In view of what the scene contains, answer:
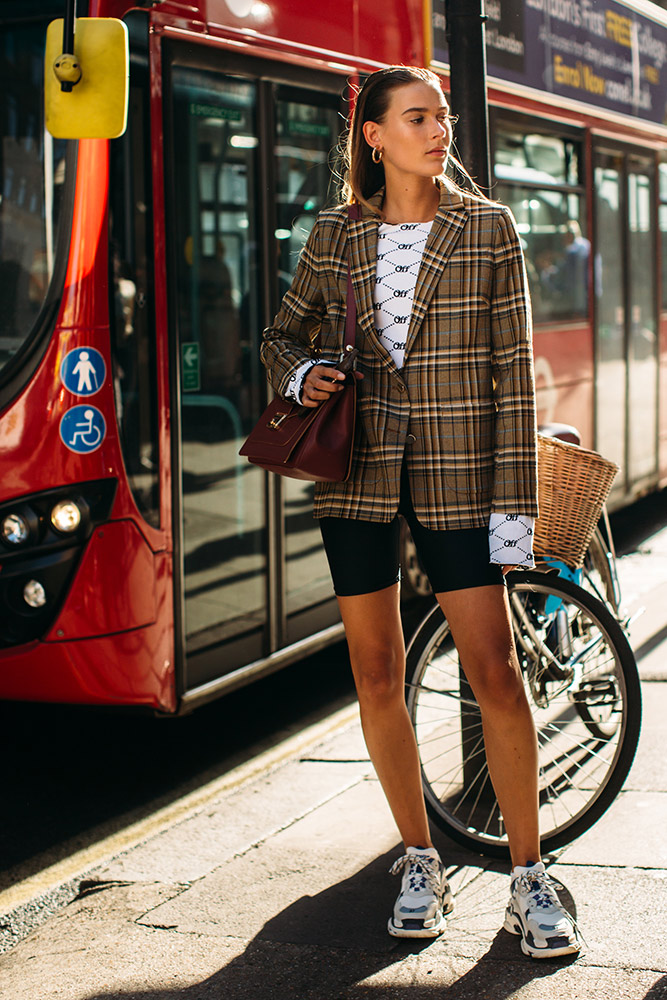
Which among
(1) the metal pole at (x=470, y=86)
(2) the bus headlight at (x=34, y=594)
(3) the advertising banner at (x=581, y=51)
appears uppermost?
(3) the advertising banner at (x=581, y=51)

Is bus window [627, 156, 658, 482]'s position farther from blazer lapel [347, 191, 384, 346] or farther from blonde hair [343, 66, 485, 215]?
blazer lapel [347, 191, 384, 346]

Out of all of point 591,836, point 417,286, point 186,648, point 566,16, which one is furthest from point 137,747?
point 566,16

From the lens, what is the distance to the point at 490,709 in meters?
3.00

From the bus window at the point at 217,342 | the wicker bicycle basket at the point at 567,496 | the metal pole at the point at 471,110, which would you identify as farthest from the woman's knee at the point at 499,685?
the bus window at the point at 217,342

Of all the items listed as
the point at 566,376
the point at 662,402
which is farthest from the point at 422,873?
the point at 662,402

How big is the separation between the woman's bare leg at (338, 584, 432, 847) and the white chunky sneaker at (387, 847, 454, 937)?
47mm

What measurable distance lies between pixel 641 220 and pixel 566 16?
1.86m

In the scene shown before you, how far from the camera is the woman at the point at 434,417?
2.92 m

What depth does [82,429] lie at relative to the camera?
4109 mm

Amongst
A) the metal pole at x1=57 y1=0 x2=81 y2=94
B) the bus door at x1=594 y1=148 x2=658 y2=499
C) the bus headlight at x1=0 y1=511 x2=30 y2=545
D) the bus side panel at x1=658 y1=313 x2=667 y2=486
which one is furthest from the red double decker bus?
the bus side panel at x1=658 y1=313 x2=667 y2=486

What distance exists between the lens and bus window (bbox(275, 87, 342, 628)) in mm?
5004

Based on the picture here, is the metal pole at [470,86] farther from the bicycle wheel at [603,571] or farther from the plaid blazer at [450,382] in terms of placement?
the bicycle wheel at [603,571]

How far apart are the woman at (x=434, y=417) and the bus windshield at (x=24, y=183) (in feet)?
4.60

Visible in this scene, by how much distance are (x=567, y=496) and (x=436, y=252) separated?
915 millimetres
